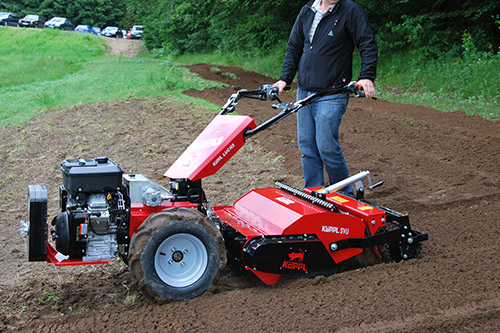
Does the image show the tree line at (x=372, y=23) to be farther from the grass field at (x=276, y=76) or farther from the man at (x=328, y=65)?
the man at (x=328, y=65)

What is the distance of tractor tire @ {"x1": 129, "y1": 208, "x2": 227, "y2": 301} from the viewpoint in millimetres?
3527

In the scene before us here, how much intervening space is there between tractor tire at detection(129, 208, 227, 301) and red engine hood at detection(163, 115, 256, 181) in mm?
374

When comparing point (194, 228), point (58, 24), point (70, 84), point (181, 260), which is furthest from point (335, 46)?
point (58, 24)

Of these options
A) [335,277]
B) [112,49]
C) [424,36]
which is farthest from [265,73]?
[112,49]

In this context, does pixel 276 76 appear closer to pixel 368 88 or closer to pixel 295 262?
pixel 368 88

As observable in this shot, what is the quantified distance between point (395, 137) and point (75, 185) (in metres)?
5.92

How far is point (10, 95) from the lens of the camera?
15.8 m

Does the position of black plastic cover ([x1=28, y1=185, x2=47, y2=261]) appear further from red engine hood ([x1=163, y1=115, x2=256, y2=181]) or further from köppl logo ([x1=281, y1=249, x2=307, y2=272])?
köppl logo ([x1=281, y1=249, x2=307, y2=272])

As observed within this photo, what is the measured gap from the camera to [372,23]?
56.7 ft

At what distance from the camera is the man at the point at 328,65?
186 inches

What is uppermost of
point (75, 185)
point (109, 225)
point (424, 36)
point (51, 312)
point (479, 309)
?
point (424, 36)

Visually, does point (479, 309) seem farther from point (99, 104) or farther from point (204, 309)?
point (99, 104)

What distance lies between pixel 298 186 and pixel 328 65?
199 cm

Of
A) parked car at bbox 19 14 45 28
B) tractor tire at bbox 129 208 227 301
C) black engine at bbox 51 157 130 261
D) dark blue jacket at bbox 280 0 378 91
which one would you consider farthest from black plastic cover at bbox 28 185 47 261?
parked car at bbox 19 14 45 28
